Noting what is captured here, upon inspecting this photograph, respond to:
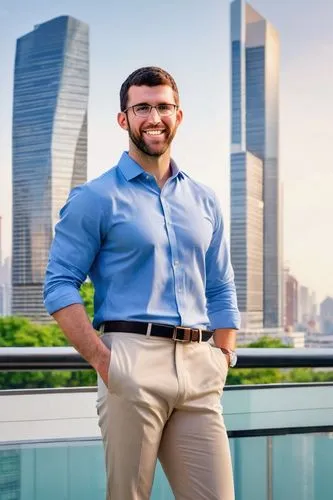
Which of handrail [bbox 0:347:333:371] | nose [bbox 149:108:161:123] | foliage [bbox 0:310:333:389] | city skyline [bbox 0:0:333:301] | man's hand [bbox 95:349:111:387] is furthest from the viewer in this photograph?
city skyline [bbox 0:0:333:301]

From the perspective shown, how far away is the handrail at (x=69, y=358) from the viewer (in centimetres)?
185

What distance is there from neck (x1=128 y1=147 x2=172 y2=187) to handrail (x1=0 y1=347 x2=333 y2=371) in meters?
0.52

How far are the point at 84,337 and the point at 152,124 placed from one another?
16.4 inches

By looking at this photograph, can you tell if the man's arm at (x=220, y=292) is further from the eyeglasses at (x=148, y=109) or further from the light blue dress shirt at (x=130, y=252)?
the eyeglasses at (x=148, y=109)

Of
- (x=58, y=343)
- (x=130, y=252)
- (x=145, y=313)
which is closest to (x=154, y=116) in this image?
(x=130, y=252)

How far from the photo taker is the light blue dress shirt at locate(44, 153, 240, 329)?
147 cm

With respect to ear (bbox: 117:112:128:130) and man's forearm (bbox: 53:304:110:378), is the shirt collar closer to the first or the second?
ear (bbox: 117:112:128:130)

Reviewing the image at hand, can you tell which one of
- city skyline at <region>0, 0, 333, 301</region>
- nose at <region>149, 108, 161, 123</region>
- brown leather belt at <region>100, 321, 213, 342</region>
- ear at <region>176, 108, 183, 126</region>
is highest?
city skyline at <region>0, 0, 333, 301</region>

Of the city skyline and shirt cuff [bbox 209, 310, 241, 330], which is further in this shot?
the city skyline

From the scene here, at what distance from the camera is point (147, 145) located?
1536 millimetres

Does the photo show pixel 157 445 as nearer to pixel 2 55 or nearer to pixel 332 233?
pixel 332 233

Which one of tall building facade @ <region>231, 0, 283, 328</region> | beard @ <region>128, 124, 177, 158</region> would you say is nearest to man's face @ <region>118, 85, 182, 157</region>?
beard @ <region>128, 124, 177, 158</region>

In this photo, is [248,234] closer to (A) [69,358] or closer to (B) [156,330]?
(A) [69,358]

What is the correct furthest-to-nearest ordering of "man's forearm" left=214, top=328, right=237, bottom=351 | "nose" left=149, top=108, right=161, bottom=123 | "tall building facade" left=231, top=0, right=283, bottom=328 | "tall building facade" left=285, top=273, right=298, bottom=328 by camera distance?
1. "tall building facade" left=231, top=0, right=283, bottom=328
2. "tall building facade" left=285, top=273, right=298, bottom=328
3. "man's forearm" left=214, top=328, right=237, bottom=351
4. "nose" left=149, top=108, right=161, bottom=123
